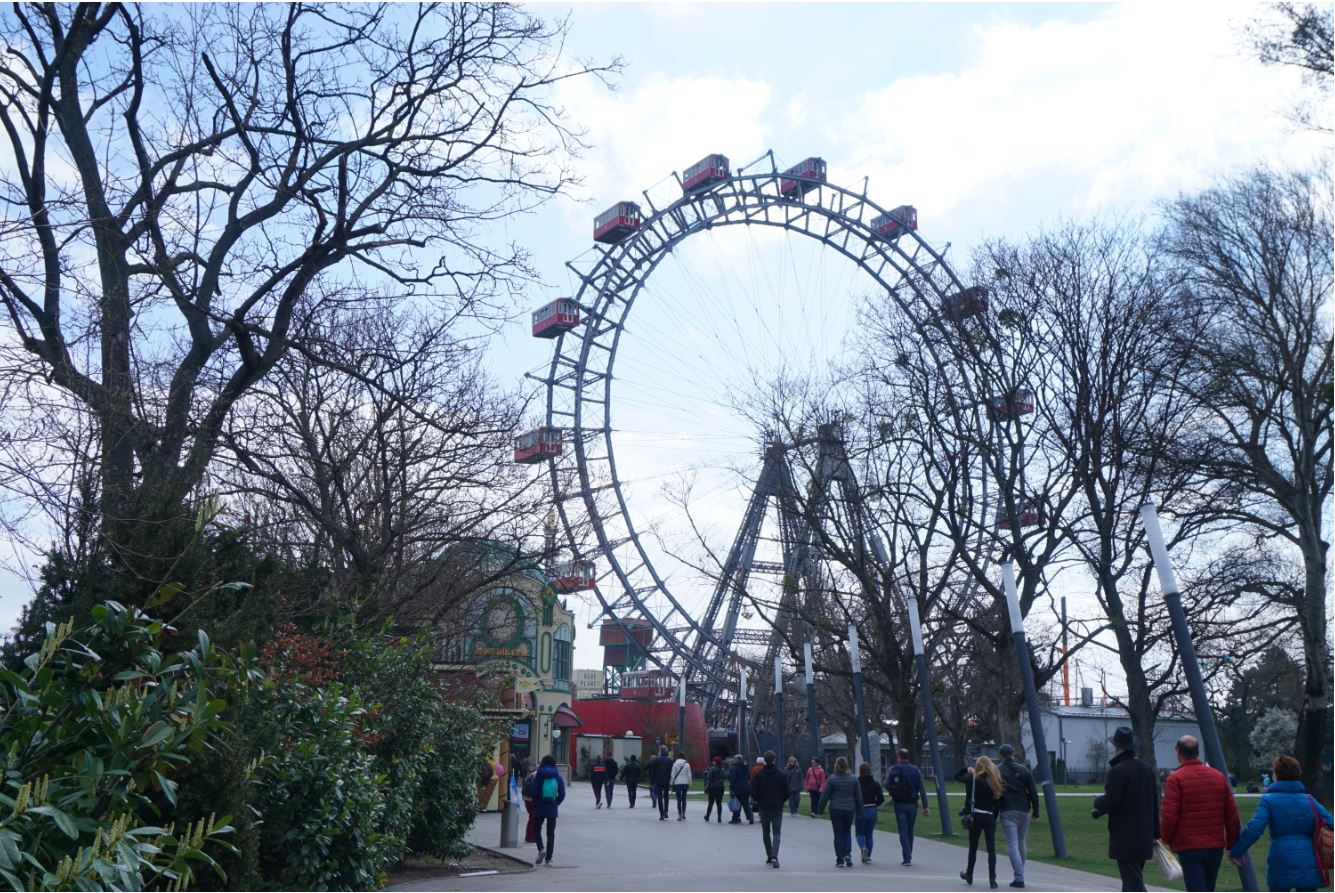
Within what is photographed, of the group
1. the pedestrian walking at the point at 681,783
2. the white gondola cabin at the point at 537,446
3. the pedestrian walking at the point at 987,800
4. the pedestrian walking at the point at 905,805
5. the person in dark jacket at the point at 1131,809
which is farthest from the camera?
the pedestrian walking at the point at 681,783

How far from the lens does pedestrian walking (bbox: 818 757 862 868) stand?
61.8 ft

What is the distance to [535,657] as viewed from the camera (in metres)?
67.5

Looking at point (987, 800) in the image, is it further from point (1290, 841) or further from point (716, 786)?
point (716, 786)

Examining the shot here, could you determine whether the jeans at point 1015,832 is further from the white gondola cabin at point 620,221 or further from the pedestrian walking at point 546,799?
the white gondola cabin at point 620,221

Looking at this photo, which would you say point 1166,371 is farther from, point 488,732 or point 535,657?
point 535,657

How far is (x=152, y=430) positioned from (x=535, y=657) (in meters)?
56.3

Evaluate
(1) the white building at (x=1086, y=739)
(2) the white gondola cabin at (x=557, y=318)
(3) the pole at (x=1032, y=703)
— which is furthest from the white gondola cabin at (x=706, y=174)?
(1) the white building at (x=1086, y=739)

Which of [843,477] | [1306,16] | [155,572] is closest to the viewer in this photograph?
[155,572]

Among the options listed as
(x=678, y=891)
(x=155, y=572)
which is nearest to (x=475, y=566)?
(x=678, y=891)

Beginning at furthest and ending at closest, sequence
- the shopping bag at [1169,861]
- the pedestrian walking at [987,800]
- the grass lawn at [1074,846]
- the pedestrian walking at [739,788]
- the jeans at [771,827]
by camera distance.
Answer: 1. the pedestrian walking at [739,788]
2. the jeans at [771,827]
3. the grass lawn at [1074,846]
4. the pedestrian walking at [987,800]
5. the shopping bag at [1169,861]

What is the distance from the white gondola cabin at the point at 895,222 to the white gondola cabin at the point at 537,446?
13037 mm

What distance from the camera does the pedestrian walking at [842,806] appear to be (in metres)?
18.8

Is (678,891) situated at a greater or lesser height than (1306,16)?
lesser

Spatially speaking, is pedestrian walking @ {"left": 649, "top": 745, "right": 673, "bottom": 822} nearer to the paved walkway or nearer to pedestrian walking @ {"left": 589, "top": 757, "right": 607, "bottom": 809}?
the paved walkway
